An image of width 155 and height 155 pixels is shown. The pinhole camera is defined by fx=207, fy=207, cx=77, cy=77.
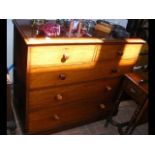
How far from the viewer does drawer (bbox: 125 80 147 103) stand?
2082 mm

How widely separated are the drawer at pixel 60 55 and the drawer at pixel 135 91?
56 centimetres

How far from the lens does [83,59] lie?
190 centimetres

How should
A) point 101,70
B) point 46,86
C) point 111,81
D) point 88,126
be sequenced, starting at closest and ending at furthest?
point 46,86 < point 101,70 < point 111,81 < point 88,126

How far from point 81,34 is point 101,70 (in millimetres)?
427

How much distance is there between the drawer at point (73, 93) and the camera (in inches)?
74.4

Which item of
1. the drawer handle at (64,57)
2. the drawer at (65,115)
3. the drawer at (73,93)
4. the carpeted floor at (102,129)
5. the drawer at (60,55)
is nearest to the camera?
the drawer at (60,55)

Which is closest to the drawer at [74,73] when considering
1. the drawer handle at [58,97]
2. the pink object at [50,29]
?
the drawer handle at [58,97]

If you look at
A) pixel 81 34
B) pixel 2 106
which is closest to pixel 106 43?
pixel 81 34

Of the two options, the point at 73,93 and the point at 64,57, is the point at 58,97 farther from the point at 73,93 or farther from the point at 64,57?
the point at 64,57

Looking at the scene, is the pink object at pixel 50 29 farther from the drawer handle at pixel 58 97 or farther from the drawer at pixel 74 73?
the drawer handle at pixel 58 97

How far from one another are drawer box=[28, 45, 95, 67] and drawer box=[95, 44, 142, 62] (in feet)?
0.29

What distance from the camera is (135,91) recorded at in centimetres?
216

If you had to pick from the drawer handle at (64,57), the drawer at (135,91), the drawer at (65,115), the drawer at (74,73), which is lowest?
the drawer at (65,115)
